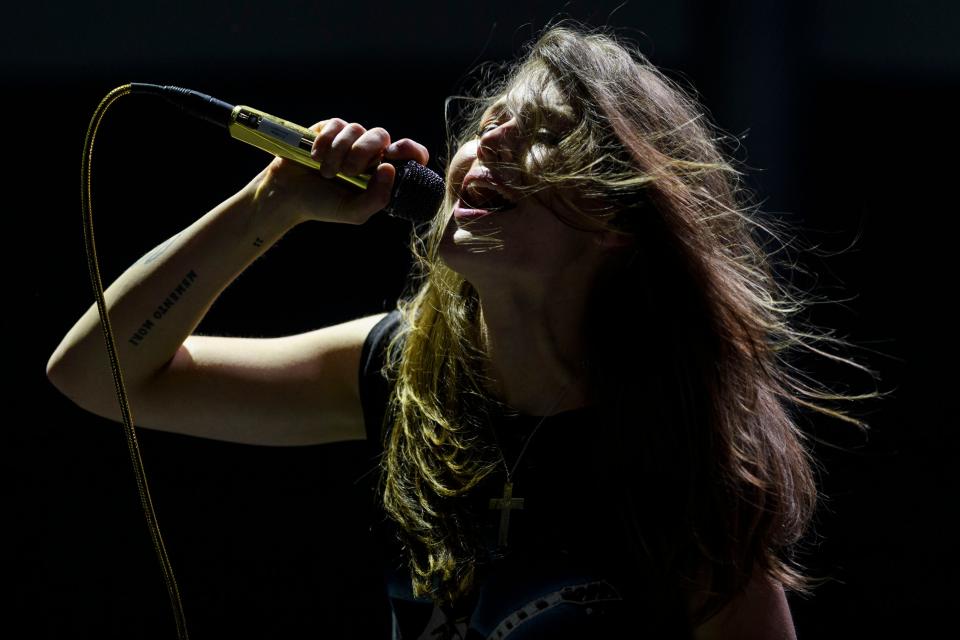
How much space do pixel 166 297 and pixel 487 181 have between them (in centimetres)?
37

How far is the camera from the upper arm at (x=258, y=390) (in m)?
Result: 1.13

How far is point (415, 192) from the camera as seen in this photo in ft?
3.39

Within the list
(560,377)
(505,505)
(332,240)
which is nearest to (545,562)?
(505,505)

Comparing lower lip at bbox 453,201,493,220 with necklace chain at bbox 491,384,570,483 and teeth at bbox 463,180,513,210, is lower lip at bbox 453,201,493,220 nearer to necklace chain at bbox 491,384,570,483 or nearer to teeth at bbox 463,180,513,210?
teeth at bbox 463,180,513,210

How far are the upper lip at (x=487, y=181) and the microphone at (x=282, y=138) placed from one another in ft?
0.10

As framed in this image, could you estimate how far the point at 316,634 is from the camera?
189 centimetres

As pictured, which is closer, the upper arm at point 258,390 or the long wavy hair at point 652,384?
the long wavy hair at point 652,384

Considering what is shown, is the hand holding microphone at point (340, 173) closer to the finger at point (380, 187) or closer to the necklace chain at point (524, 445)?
the finger at point (380, 187)

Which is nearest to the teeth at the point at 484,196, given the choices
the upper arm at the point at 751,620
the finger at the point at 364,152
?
the finger at the point at 364,152

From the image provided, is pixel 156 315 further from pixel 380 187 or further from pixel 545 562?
pixel 545 562

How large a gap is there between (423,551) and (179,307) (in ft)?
1.24

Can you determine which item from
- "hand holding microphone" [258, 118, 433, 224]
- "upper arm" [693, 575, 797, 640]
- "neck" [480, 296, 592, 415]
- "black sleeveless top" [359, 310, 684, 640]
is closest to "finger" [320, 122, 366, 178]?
"hand holding microphone" [258, 118, 433, 224]

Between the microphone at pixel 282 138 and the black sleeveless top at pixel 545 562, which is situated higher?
the microphone at pixel 282 138

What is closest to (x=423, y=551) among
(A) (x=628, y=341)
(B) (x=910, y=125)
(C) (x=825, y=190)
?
(A) (x=628, y=341)
